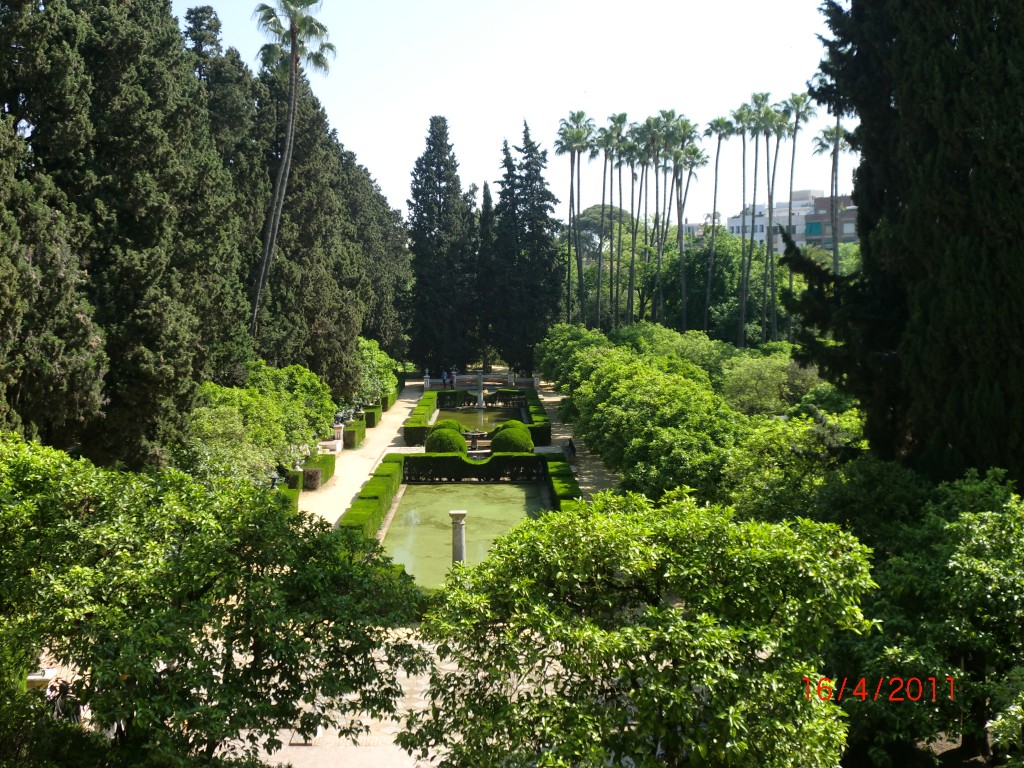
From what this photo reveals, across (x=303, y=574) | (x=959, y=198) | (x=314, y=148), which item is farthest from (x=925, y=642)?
(x=314, y=148)

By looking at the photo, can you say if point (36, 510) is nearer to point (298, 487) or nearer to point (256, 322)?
point (298, 487)

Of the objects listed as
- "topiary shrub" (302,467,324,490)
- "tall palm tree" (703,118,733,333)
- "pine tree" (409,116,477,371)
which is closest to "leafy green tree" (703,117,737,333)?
"tall palm tree" (703,118,733,333)

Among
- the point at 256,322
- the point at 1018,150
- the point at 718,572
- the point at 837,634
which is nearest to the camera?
the point at 718,572

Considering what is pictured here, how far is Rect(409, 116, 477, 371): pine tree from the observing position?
182 ft

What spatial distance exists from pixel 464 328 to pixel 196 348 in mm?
35568

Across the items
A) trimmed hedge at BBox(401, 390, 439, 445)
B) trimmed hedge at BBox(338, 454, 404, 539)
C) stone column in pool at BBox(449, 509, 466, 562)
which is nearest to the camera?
stone column in pool at BBox(449, 509, 466, 562)

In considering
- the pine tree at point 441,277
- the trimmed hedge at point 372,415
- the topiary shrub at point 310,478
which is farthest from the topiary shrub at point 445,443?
the pine tree at point 441,277

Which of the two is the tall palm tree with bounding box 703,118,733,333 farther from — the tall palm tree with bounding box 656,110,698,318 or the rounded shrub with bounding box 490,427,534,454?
the rounded shrub with bounding box 490,427,534,454

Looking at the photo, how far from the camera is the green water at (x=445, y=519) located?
20.9 meters

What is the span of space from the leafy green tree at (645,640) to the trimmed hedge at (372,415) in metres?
32.1

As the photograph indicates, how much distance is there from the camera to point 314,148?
35.4 m

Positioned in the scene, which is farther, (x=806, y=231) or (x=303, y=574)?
(x=806, y=231)

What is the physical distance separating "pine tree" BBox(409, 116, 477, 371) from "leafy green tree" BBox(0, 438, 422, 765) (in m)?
45.7
